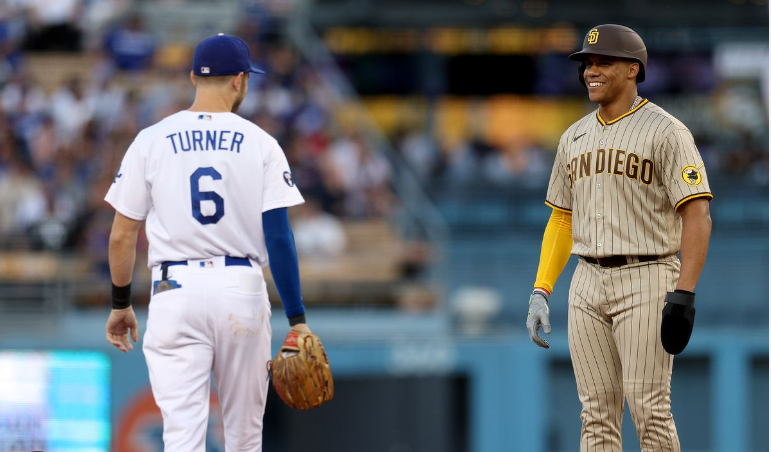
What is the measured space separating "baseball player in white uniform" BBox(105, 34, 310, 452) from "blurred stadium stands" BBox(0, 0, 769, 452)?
5938 millimetres

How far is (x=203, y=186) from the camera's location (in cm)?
450

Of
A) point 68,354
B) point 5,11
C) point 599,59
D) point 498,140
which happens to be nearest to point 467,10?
point 498,140

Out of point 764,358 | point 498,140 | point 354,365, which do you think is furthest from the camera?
point 498,140

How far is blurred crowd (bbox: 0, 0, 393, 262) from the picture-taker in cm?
1102

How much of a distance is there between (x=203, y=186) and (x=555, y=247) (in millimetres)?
1396

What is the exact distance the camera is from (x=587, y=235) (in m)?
4.47

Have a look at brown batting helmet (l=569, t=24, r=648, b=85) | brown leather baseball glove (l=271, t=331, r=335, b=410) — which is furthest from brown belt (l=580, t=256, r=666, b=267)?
brown leather baseball glove (l=271, t=331, r=335, b=410)

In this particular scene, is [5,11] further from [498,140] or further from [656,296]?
[656,296]

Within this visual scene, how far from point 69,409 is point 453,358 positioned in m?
3.34

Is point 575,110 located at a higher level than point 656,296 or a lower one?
higher

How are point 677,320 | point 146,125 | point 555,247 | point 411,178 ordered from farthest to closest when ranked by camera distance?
1. point 411,178
2. point 146,125
3. point 555,247
4. point 677,320

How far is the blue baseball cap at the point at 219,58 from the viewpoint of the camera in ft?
15.0

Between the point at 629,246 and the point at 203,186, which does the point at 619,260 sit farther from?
the point at 203,186

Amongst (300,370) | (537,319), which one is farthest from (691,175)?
(300,370)
